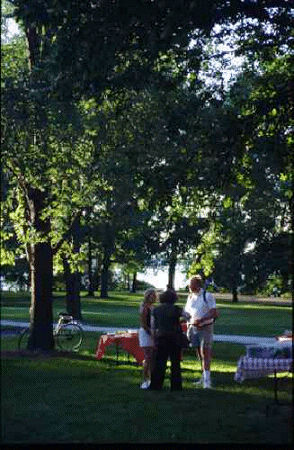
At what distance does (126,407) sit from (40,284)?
947cm

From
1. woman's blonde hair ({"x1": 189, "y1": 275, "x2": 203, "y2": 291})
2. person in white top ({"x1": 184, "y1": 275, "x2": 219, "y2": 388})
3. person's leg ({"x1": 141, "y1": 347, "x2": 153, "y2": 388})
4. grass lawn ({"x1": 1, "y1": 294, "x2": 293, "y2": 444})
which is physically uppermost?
woman's blonde hair ({"x1": 189, "y1": 275, "x2": 203, "y2": 291})

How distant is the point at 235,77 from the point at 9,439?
8674 mm

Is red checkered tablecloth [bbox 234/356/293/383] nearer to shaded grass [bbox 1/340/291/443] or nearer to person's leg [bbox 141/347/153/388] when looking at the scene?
shaded grass [bbox 1/340/291/443]

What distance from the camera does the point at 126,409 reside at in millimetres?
10883

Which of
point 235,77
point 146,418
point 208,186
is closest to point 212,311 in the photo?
point 208,186

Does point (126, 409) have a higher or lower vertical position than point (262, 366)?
lower

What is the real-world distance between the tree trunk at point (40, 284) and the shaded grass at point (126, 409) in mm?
3621

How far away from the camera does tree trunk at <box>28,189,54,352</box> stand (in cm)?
1977

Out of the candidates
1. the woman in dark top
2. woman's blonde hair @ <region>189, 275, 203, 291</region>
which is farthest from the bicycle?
the woman in dark top

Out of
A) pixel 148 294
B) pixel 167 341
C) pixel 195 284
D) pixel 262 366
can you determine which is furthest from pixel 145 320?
pixel 262 366

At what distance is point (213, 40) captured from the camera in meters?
13.7

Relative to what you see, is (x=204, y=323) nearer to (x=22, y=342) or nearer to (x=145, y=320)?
(x=145, y=320)

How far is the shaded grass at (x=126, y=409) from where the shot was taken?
9.04 metres

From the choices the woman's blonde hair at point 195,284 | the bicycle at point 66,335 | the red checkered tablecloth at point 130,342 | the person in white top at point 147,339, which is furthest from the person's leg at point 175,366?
the bicycle at point 66,335
